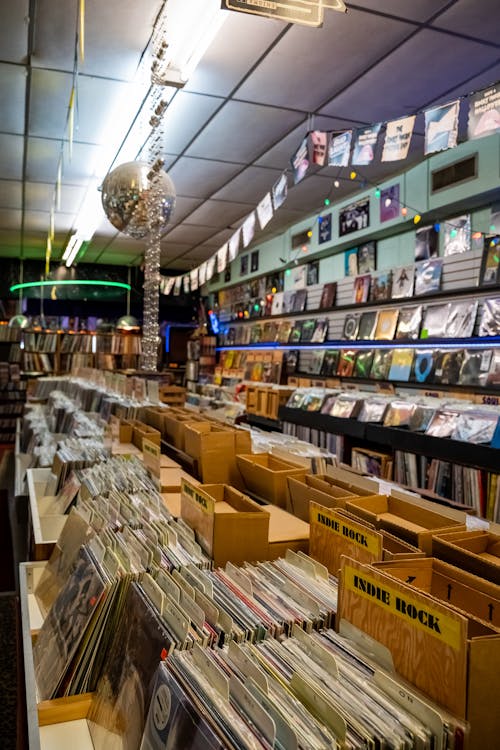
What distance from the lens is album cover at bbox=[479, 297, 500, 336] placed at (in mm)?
3988

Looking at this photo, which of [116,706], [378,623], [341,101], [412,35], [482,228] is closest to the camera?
[378,623]

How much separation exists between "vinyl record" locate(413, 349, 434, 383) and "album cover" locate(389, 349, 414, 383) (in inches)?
3.0

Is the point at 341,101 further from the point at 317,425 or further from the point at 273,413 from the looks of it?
the point at 273,413

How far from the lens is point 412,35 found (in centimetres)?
310

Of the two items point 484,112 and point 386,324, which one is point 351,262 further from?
point 484,112

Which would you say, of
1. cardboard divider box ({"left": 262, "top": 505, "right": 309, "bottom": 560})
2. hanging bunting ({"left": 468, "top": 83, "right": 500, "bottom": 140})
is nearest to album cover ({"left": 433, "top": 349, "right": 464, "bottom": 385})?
hanging bunting ({"left": 468, "top": 83, "right": 500, "bottom": 140})

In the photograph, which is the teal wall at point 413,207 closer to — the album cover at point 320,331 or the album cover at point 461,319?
the album cover at point 320,331

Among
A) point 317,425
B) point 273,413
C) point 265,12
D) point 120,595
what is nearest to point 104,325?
point 273,413

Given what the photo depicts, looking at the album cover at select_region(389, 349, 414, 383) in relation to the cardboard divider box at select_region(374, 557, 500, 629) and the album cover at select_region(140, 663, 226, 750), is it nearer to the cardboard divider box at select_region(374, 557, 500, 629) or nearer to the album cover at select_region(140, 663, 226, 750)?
the cardboard divider box at select_region(374, 557, 500, 629)

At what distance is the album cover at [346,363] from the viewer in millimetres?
5754

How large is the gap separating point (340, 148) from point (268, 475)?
250 cm

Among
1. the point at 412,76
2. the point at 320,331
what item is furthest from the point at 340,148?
the point at 320,331

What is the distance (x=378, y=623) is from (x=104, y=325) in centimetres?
1139

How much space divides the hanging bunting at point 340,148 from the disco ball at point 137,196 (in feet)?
3.58
